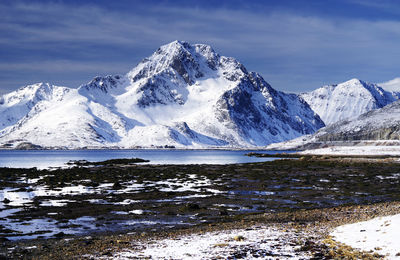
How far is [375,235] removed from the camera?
19078mm

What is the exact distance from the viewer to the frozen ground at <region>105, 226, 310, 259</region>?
17.6m

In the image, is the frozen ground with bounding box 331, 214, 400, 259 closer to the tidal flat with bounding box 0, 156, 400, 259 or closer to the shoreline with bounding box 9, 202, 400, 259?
the shoreline with bounding box 9, 202, 400, 259

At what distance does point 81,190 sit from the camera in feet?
157

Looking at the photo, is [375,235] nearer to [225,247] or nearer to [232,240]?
[232,240]

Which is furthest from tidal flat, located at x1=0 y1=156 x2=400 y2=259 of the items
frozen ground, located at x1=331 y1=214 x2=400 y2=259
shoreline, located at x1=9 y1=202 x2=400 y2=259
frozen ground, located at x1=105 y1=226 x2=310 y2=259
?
frozen ground, located at x1=331 y1=214 x2=400 y2=259

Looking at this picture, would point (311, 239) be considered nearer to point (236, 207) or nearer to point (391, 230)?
point (391, 230)

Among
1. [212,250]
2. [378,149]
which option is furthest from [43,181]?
[378,149]

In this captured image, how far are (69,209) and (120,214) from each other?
5.06 m

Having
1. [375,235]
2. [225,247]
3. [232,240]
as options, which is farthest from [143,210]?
[375,235]

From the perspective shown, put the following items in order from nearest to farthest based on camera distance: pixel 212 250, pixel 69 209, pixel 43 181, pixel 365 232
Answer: pixel 212 250 < pixel 365 232 < pixel 69 209 < pixel 43 181

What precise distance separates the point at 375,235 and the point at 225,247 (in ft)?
22.3

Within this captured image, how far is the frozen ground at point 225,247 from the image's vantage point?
17562 mm

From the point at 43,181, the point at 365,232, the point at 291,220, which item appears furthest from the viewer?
the point at 43,181

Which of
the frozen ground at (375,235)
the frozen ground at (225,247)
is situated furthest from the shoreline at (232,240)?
the frozen ground at (375,235)
